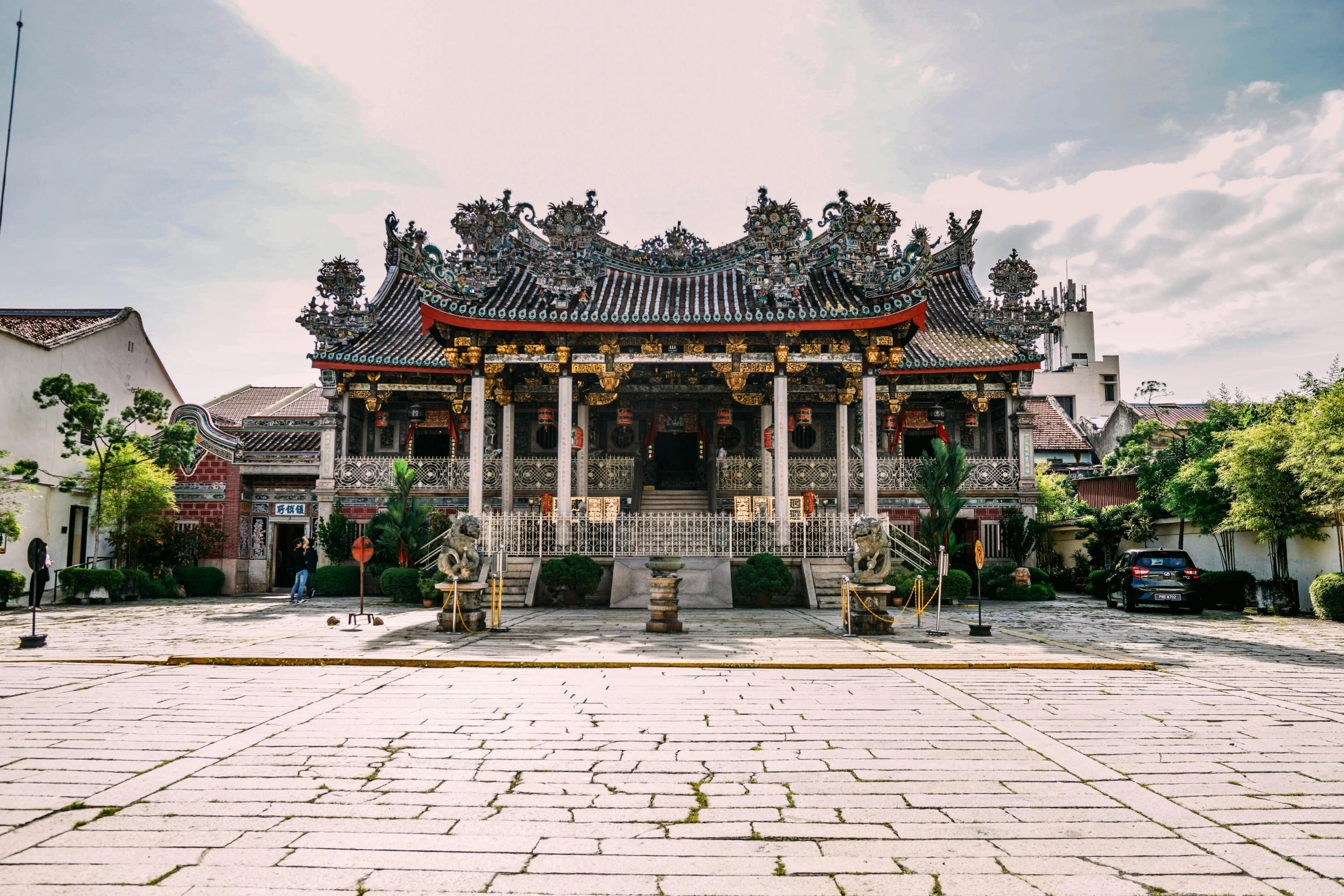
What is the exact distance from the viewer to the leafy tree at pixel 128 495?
68.0ft

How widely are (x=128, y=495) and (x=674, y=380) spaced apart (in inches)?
584

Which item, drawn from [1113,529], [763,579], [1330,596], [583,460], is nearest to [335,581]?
[583,460]

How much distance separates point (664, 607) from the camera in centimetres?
1189

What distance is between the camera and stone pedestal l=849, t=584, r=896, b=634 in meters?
11.9

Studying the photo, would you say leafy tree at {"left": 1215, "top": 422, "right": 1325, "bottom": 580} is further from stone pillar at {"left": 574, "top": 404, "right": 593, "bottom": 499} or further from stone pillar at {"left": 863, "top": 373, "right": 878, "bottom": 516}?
stone pillar at {"left": 574, "top": 404, "right": 593, "bottom": 499}

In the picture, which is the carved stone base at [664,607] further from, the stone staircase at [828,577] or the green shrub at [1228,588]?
the green shrub at [1228,588]

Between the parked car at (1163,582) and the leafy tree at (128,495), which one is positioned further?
the leafy tree at (128,495)

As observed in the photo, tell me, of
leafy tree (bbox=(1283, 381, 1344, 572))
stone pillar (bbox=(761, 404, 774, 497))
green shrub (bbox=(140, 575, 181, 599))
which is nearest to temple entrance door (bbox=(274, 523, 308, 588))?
green shrub (bbox=(140, 575, 181, 599))

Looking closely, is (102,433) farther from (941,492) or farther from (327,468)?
(941,492)

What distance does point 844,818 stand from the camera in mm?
3922

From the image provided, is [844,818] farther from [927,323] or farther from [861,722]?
[927,323]

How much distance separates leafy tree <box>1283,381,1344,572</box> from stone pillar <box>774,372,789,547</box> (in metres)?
9.65

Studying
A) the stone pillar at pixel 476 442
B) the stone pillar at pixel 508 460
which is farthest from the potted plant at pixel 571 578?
the stone pillar at pixel 508 460

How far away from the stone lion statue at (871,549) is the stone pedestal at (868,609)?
0.53 ft
